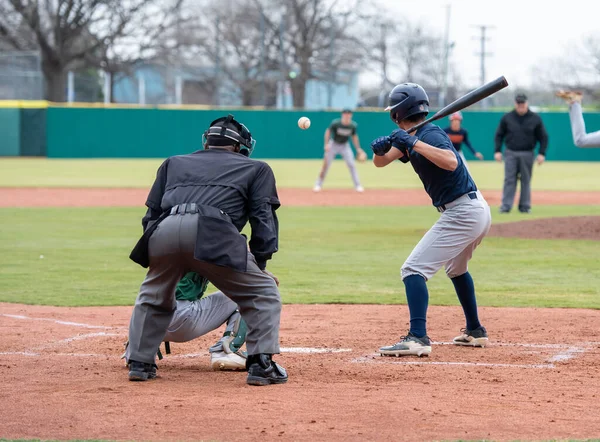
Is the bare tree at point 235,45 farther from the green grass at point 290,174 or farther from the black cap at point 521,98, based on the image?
the black cap at point 521,98

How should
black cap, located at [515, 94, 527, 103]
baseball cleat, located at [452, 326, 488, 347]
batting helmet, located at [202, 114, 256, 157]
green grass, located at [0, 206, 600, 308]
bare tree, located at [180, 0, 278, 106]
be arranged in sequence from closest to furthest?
batting helmet, located at [202, 114, 256, 157] → baseball cleat, located at [452, 326, 488, 347] → green grass, located at [0, 206, 600, 308] → black cap, located at [515, 94, 527, 103] → bare tree, located at [180, 0, 278, 106]

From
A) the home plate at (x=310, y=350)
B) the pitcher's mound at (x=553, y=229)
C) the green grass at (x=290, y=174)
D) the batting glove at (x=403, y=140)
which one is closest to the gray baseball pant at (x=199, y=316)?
the home plate at (x=310, y=350)

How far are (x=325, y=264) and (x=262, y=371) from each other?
20.4 ft

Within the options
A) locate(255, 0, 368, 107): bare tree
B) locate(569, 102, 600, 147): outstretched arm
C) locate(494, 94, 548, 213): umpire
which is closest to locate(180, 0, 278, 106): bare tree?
locate(255, 0, 368, 107): bare tree

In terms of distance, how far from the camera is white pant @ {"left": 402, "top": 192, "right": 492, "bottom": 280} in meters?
6.51

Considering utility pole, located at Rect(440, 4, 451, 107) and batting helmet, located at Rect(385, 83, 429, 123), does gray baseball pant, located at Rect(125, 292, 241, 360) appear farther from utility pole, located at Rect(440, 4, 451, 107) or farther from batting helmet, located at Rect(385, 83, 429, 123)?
utility pole, located at Rect(440, 4, 451, 107)

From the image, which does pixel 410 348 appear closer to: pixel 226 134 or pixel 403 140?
pixel 403 140

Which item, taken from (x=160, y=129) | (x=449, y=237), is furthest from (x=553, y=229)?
(x=160, y=129)

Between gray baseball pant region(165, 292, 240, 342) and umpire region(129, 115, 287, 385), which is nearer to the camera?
umpire region(129, 115, 287, 385)

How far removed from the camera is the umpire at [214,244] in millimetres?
5320

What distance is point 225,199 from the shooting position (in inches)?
213

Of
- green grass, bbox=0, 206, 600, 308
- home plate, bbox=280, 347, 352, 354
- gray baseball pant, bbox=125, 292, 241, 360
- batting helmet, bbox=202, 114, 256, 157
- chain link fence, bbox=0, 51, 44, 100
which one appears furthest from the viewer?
chain link fence, bbox=0, 51, 44, 100

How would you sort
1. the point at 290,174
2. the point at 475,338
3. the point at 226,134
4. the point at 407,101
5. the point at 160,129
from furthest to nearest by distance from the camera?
the point at 160,129
the point at 290,174
the point at 475,338
the point at 407,101
the point at 226,134

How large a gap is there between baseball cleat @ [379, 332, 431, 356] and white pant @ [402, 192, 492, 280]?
0.43m
